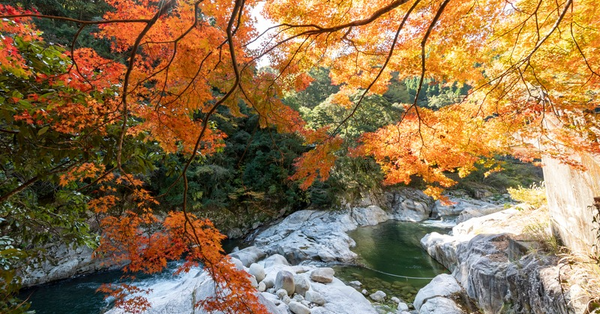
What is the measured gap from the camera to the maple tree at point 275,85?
224cm

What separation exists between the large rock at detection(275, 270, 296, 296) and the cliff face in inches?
180

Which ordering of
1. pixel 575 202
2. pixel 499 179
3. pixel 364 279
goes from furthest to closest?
1. pixel 499 179
2. pixel 364 279
3. pixel 575 202

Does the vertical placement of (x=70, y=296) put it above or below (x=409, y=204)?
below

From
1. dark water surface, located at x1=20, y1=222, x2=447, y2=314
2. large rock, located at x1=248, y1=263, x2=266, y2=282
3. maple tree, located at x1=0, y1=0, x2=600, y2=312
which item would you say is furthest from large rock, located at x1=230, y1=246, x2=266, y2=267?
maple tree, located at x1=0, y1=0, x2=600, y2=312

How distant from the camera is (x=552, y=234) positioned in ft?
15.1

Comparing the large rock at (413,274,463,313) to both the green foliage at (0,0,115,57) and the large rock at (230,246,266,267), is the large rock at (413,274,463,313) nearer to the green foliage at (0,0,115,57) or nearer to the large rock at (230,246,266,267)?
the large rock at (230,246,266,267)

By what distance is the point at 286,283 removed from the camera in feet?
17.6

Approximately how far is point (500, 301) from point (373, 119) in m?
11.0

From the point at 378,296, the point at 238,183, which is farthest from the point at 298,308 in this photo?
the point at 238,183

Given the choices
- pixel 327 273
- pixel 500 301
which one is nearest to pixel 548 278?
pixel 500 301

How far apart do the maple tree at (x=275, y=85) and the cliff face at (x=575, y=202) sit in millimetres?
294

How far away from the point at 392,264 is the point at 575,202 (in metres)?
4.74

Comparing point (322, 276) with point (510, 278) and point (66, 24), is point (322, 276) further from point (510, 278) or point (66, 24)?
point (66, 24)

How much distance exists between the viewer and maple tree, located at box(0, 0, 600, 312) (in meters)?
2.24
